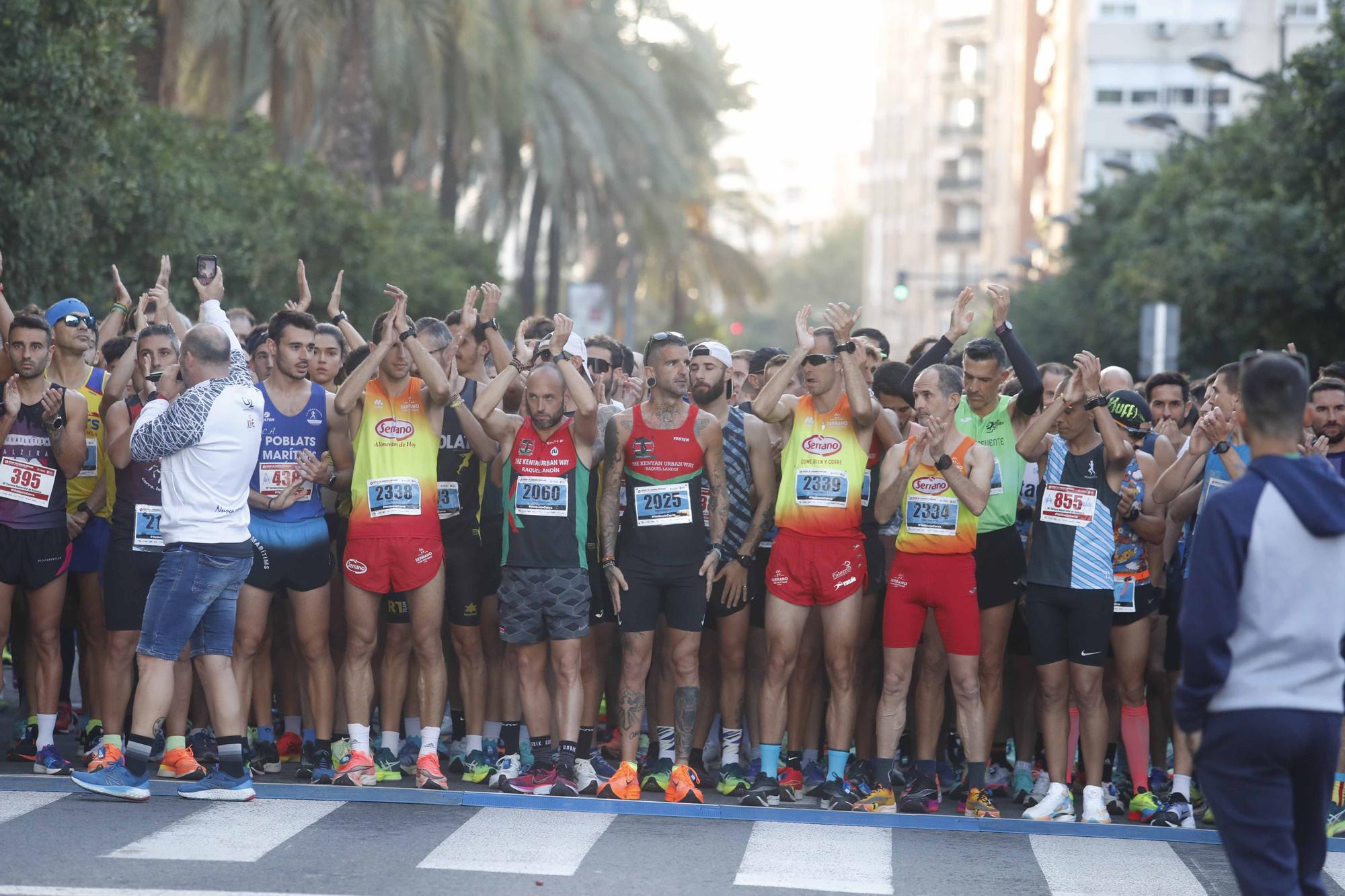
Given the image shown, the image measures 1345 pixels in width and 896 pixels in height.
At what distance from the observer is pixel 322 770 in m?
9.30

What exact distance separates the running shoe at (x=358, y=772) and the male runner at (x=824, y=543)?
A: 1977 mm

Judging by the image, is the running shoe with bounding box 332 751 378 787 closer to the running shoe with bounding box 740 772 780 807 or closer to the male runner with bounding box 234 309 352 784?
the male runner with bounding box 234 309 352 784

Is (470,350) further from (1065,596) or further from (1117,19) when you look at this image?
(1117,19)

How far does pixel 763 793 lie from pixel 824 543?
4.34ft

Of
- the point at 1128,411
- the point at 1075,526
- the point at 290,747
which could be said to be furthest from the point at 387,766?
the point at 1128,411

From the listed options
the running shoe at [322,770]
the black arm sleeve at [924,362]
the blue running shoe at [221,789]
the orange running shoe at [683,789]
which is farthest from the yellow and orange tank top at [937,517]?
the blue running shoe at [221,789]

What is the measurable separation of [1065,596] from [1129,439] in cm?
90

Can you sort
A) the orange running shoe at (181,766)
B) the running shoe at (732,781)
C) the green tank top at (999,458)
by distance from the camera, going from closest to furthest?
1. the orange running shoe at (181,766)
2. the green tank top at (999,458)
3. the running shoe at (732,781)

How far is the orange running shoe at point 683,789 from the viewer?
915 cm

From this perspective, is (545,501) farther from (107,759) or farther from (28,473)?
(28,473)

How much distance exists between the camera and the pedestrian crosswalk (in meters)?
7.33

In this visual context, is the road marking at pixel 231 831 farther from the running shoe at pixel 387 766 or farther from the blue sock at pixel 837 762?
the blue sock at pixel 837 762

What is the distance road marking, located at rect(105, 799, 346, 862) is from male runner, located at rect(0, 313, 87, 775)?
143cm

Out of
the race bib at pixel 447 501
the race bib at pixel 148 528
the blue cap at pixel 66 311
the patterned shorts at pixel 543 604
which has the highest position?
the blue cap at pixel 66 311
